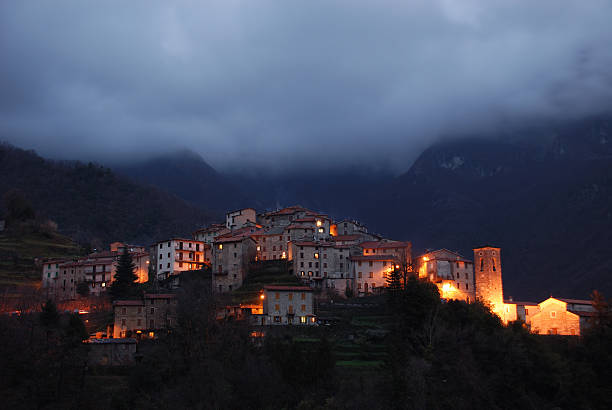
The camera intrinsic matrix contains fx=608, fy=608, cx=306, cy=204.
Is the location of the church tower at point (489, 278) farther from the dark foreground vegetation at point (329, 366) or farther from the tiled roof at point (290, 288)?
the tiled roof at point (290, 288)

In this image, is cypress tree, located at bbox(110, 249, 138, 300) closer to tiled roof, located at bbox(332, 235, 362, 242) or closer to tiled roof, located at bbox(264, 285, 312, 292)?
tiled roof, located at bbox(264, 285, 312, 292)

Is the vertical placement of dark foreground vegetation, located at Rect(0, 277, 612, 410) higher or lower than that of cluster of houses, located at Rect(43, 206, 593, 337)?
lower

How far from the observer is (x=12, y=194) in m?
117

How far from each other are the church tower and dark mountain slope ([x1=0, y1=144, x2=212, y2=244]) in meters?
82.8

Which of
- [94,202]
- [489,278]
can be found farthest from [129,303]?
[94,202]

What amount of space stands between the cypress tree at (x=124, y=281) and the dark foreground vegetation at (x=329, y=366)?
36.0ft

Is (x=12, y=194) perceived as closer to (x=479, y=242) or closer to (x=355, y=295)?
(x=355, y=295)

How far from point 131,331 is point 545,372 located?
3980cm

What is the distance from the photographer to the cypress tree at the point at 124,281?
71.3 metres

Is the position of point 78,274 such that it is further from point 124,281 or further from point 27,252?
point 27,252

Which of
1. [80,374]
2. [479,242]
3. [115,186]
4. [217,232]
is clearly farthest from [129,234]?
[80,374]

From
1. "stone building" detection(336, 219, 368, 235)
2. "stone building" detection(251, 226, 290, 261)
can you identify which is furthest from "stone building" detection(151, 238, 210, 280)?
"stone building" detection(336, 219, 368, 235)

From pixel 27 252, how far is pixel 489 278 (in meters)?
68.5

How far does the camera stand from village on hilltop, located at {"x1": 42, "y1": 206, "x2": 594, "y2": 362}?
212 ft
